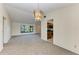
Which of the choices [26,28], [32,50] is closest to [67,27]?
[32,50]

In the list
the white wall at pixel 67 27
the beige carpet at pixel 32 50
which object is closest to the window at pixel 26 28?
the beige carpet at pixel 32 50

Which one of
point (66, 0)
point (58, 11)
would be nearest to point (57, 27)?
point (58, 11)

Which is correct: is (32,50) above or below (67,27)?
below

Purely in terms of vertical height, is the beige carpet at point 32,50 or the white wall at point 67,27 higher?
the white wall at point 67,27

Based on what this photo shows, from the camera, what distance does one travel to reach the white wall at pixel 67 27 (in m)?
4.06

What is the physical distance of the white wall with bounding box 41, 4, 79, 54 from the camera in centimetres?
406

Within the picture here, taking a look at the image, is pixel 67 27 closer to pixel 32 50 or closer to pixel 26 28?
pixel 32 50

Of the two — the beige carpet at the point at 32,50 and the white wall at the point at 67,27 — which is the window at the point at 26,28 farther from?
the white wall at the point at 67,27

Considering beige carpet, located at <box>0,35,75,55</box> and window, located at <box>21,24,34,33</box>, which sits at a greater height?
window, located at <box>21,24,34,33</box>

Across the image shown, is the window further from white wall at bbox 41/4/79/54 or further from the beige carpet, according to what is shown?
white wall at bbox 41/4/79/54

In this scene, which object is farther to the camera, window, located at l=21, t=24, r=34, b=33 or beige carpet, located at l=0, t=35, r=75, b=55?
window, located at l=21, t=24, r=34, b=33

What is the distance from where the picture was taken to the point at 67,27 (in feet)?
15.3

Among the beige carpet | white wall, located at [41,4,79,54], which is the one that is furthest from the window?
white wall, located at [41,4,79,54]

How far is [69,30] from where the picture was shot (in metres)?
4.49
